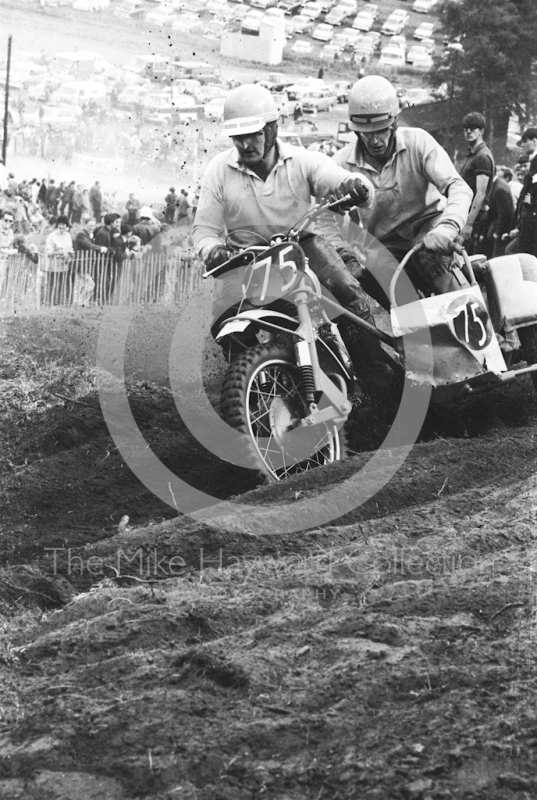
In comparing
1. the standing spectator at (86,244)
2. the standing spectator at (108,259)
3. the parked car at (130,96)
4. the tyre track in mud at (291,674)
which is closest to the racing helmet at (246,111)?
the tyre track in mud at (291,674)

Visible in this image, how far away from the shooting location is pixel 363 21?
22.8m

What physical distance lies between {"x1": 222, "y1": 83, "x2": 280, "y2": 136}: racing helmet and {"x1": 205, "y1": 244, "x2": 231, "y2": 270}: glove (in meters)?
0.74

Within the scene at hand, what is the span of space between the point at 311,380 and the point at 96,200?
1087 centimetres

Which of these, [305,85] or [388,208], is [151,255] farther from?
[388,208]

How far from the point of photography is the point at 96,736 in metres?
3.41

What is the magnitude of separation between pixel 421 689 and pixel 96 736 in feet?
3.47

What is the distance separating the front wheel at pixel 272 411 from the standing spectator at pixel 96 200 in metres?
10.3

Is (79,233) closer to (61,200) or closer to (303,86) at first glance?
(61,200)

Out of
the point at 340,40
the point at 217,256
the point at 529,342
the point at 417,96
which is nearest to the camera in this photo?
the point at 217,256

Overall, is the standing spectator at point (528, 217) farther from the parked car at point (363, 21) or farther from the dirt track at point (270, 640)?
the parked car at point (363, 21)

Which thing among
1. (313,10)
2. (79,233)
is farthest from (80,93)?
(313,10)

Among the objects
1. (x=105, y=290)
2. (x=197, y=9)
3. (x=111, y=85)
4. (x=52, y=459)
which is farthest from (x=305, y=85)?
(x=52, y=459)

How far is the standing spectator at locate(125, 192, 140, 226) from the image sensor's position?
16.9 metres

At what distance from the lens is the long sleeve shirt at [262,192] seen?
7566 millimetres
